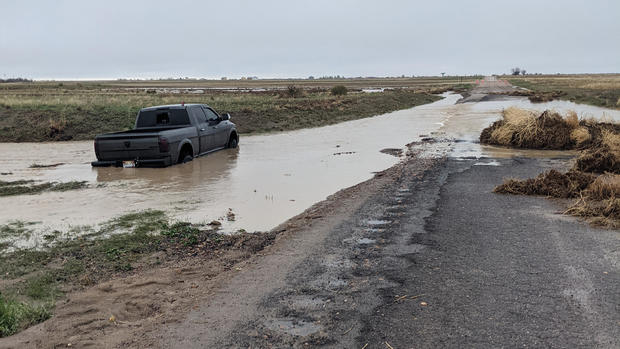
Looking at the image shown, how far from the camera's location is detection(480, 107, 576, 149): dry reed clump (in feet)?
58.6

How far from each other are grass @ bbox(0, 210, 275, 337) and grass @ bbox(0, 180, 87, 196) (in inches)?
154

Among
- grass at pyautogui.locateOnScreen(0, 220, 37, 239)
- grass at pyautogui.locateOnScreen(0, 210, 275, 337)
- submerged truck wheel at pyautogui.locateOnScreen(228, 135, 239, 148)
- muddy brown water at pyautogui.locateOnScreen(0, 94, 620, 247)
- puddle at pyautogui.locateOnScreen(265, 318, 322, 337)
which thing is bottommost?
muddy brown water at pyautogui.locateOnScreen(0, 94, 620, 247)

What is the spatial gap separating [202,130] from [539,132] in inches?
463

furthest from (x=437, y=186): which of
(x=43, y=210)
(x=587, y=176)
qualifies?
(x=43, y=210)

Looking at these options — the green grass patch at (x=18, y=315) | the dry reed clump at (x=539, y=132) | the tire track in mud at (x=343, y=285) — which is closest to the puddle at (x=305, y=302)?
the tire track in mud at (x=343, y=285)

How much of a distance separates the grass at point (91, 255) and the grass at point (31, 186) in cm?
390

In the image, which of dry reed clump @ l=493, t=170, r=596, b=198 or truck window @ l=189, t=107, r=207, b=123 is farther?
truck window @ l=189, t=107, r=207, b=123

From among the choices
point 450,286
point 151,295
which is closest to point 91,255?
point 151,295

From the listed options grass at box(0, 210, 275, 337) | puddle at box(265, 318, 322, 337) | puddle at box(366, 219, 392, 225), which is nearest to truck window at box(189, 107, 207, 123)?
grass at box(0, 210, 275, 337)

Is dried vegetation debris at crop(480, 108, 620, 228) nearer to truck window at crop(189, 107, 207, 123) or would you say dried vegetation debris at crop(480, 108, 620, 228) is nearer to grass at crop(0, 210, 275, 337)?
grass at crop(0, 210, 275, 337)

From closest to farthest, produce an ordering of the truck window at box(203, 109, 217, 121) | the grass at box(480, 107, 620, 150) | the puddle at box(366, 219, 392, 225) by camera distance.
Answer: the puddle at box(366, 219, 392, 225), the truck window at box(203, 109, 217, 121), the grass at box(480, 107, 620, 150)

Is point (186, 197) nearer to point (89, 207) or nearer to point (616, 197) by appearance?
point (89, 207)

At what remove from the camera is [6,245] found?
Result: 23.8 ft

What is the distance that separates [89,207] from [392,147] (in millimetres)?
11957
